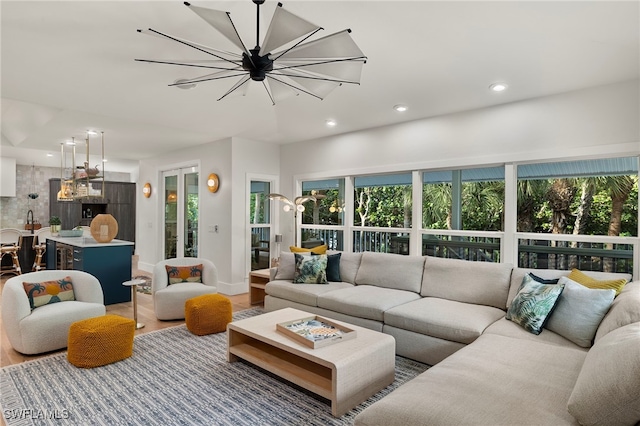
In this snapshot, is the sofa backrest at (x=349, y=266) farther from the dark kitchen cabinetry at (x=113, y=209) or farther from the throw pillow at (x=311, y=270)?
the dark kitchen cabinetry at (x=113, y=209)

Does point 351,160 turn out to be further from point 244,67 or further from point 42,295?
point 42,295

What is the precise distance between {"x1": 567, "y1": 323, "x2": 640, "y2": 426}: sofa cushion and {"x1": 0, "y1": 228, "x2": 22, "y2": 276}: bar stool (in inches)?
335

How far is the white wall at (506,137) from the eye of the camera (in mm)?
3260

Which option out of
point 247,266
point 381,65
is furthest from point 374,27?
point 247,266

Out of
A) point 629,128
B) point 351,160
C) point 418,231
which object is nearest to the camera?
point 629,128

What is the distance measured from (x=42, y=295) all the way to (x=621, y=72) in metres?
5.59

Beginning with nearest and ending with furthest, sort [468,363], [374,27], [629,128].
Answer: [468,363]
[374,27]
[629,128]

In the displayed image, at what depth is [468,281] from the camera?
3.52 meters

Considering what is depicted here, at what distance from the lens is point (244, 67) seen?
218 centimetres

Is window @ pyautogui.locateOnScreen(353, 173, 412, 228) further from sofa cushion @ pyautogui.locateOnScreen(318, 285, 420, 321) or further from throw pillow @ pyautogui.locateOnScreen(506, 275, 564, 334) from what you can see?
throw pillow @ pyautogui.locateOnScreen(506, 275, 564, 334)

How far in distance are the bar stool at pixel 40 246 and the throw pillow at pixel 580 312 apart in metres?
8.10

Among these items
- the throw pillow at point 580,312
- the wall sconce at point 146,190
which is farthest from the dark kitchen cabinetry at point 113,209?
the throw pillow at point 580,312

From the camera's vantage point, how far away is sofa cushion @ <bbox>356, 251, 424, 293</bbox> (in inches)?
155

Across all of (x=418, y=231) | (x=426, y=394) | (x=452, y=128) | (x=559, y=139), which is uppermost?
(x=452, y=128)
